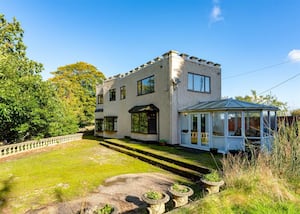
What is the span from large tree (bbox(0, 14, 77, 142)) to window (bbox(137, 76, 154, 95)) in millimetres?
7295

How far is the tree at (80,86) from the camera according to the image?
24984 millimetres

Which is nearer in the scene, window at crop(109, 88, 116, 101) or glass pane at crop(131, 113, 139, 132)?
glass pane at crop(131, 113, 139, 132)

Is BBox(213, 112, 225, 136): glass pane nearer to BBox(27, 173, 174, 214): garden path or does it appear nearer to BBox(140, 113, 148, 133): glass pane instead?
BBox(140, 113, 148, 133): glass pane

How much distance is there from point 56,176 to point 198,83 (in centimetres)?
1118

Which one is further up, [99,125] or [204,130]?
[204,130]

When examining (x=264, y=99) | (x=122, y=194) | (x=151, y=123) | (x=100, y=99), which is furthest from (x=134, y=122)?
(x=264, y=99)

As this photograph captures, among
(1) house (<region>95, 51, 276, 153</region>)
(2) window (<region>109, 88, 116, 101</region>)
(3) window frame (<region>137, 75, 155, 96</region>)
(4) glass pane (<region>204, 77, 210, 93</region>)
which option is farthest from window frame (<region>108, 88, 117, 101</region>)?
(4) glass pane (<region>204, 77, 210, 93</region>)

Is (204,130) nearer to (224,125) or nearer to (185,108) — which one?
(224,125)

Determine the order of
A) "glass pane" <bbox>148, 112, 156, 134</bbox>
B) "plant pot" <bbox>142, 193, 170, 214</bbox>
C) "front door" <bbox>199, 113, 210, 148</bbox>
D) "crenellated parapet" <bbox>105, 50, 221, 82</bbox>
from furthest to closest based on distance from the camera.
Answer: "glass pane" <bbox>148, 112, 156, 134</bbox>, "crenellated parapet" <bbox>105, 50, 221, 82</bbox>, "front door" <bbox>199, 113, 210, 148</bbox>, "plant pot" <bbox>142, 193, 170, 214</bbox>

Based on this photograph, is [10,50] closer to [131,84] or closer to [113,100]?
[113,100]

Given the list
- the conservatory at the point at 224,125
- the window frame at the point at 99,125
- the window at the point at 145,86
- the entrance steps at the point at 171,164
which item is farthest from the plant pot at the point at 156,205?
the window frame at the point at 99,125

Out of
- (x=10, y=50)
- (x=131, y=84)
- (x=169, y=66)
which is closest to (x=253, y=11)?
(x=169, y=66)

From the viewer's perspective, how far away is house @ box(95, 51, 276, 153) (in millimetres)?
10039

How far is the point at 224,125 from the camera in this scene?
9688mm
